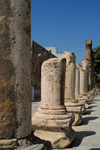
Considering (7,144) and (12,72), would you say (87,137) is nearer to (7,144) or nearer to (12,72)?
(7,144)

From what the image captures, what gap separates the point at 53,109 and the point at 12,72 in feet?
8.16

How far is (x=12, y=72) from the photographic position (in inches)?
98.0

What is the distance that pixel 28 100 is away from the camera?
2.67m

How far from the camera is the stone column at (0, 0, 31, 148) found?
246cm

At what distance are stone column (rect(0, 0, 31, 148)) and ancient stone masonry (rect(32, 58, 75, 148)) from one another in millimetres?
2011

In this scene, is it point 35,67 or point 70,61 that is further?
point 35,67

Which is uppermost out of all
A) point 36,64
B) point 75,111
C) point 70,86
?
point 36,64

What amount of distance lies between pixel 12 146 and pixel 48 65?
8.69 ft

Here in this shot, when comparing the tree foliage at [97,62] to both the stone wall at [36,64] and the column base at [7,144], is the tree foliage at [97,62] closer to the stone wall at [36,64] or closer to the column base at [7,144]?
the stone wall at [36,64]

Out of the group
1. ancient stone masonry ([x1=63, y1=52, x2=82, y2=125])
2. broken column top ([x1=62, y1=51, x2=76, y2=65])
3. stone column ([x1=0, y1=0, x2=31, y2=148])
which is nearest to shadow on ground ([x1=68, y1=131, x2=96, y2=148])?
ancient stone masonry ([x1=63, y1=52, x2=82, y2=125])

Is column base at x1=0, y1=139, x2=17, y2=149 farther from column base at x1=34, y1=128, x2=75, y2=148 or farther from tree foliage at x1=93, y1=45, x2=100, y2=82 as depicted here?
tree foliage at x1=93, y1=45, x2=100, y2=82

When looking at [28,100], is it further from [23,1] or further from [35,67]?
[35,67]

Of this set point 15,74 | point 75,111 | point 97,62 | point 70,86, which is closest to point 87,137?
point 75,111

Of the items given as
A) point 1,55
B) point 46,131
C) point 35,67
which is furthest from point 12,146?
point 35,67
